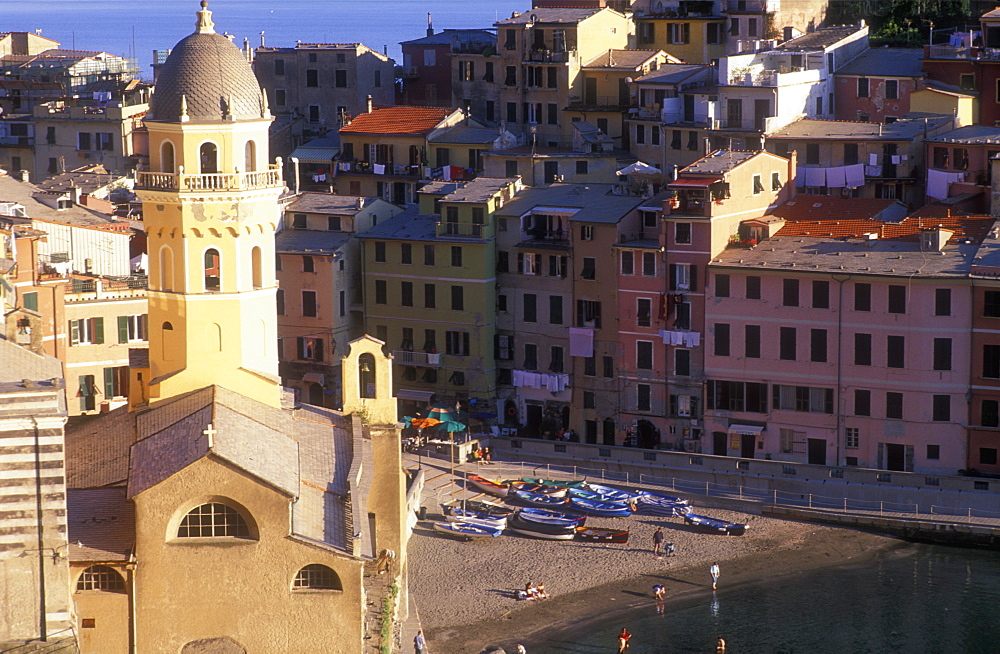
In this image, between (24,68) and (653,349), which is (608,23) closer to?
(653,349)

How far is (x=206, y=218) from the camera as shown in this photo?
54.6m

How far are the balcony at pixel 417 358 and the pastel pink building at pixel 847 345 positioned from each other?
515 inches

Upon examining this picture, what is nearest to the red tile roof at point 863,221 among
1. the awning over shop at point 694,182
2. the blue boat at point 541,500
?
the awning over shop at point 694,182

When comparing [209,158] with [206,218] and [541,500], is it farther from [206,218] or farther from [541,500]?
[541,500]

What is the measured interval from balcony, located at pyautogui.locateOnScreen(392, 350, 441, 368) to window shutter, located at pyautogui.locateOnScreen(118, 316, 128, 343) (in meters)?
13.9

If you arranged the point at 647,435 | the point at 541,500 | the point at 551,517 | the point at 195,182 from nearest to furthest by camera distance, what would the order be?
the point at 195,182
the point at 551,517
the point at 541,500
the point at 647,435

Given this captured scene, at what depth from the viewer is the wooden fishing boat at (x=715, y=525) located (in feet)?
250

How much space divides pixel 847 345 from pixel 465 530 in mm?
17175

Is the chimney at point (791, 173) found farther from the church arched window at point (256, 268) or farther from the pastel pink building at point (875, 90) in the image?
the church arched window at point (256, 268)

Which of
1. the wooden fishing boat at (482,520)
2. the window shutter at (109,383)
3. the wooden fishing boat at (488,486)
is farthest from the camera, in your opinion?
the wooden fishing boat at (488,486)

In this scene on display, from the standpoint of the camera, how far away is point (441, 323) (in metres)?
88.7

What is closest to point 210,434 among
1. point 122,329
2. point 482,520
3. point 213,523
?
point 213,523

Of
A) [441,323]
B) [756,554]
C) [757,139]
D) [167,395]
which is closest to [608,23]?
→ [757,139]

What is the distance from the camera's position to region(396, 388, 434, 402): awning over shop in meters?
→ 88.1
